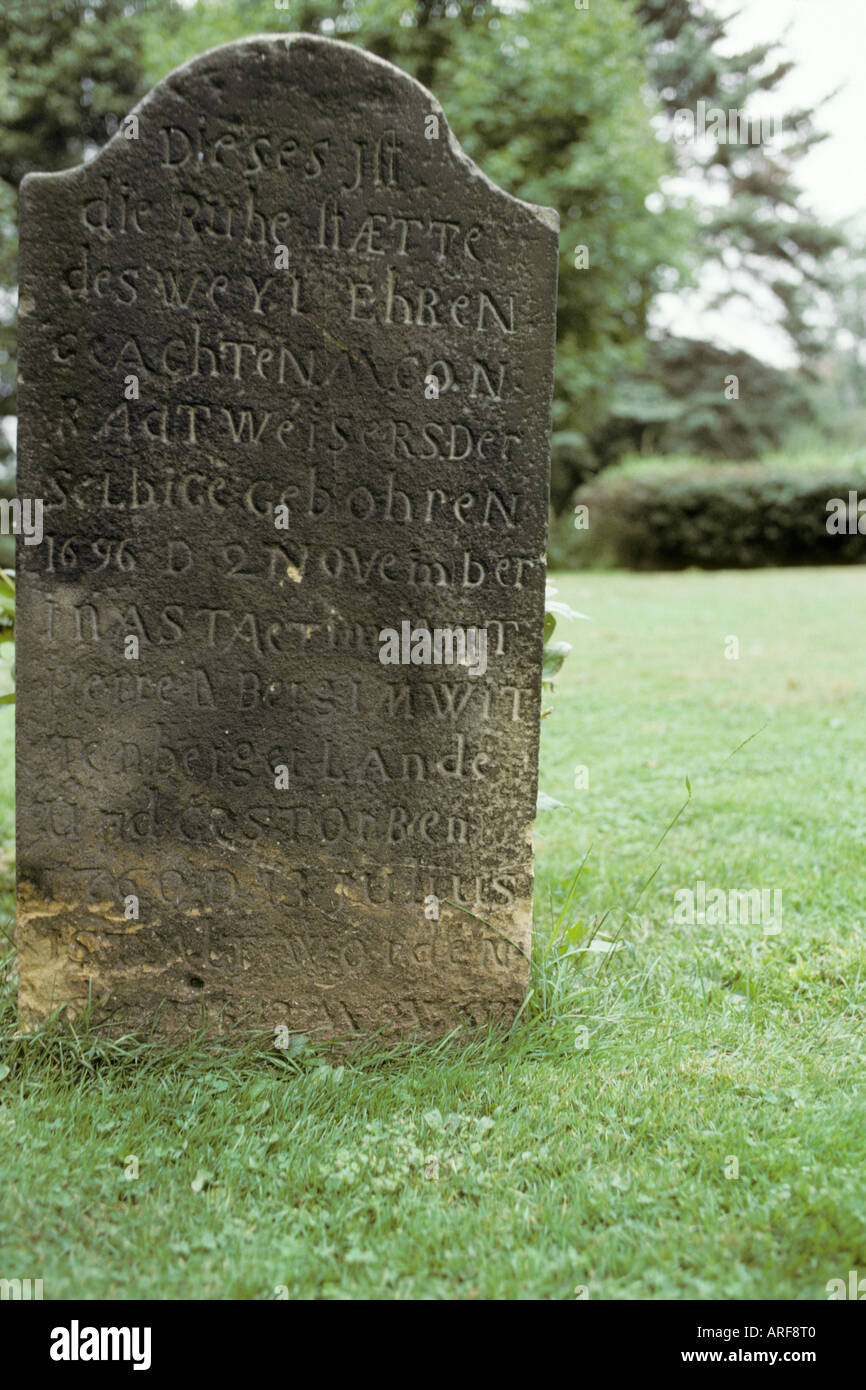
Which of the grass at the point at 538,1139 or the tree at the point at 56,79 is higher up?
the tree at the point at 56,79

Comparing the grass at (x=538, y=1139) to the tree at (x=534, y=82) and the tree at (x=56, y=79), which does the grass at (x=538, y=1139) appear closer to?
the tree at (x=534, y=82)

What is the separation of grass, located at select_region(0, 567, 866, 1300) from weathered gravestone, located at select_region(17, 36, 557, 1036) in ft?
0.94

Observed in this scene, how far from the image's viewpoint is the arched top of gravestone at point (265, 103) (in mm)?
2613

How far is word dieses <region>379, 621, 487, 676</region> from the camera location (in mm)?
2805

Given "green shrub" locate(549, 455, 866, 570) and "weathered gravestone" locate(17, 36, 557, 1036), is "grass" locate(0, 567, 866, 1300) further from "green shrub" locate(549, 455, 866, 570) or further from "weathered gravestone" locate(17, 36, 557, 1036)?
"green shrub" locate(549, 455, 866, 570)

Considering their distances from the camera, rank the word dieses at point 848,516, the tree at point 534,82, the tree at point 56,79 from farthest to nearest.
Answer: the tree at point 56,79
the tree at point 534,82
the word dieses at point 848,516

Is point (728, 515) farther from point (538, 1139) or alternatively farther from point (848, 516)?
point (538, 1139)

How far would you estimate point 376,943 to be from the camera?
286 cm
